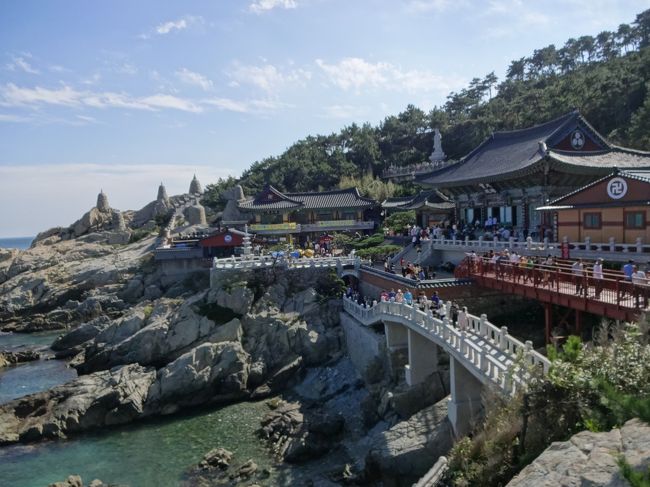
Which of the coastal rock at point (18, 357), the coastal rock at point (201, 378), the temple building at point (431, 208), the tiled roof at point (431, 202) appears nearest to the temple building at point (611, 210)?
the temple building at point (431, 208)

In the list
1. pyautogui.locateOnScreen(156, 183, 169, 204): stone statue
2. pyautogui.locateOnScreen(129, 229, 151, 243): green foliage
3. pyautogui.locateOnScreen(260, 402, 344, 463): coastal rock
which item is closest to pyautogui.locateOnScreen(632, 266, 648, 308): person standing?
pyautogui.locateOnScreen(260, 402, 344, 463): coastal rock

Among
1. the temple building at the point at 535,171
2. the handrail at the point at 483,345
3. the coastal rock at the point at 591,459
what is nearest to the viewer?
the coastal rock at the point at 591,459

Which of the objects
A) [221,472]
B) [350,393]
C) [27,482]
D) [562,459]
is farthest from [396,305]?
[27,482]

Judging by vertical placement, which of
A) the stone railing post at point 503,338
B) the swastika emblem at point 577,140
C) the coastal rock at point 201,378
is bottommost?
the coastal rock at point 201,378

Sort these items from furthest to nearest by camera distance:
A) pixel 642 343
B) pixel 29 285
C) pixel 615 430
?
1. pixel 29 285
2. pixel 642 343
3. pixel 615 430

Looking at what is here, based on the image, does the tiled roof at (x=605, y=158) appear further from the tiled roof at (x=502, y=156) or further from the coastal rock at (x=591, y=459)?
the coastal rock at (x=591, y=459)

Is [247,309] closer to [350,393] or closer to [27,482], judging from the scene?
[350,393]

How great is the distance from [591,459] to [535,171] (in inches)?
999

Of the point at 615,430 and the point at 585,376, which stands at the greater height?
the point at 585,376

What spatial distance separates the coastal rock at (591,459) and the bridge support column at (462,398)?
8202 mm

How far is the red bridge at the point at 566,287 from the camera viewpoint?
1589 centimetres

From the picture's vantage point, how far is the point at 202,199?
3140 inches

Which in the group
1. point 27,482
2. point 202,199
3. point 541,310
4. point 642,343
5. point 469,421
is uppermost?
point 202,199

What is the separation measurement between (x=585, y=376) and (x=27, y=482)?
22310 mm
